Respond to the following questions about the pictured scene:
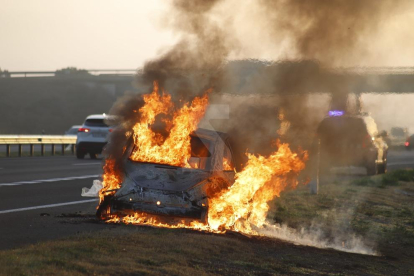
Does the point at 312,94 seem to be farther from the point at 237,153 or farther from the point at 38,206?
the point at 38,206

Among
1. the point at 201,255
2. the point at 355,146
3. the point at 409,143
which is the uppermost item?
the point at 409,143

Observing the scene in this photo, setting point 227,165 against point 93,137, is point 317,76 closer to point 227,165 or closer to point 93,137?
point 227,165

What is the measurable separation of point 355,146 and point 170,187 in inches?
641

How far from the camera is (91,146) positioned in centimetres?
3253

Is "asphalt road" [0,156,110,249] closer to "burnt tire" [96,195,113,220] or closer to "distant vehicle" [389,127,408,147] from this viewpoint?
"burnt tire" [96,195,113,220]

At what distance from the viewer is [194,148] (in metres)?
11.7

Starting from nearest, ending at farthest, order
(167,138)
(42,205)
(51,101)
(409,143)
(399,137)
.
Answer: (167,138) < (42,205) < (399,137) < (409,143) < (51,101)

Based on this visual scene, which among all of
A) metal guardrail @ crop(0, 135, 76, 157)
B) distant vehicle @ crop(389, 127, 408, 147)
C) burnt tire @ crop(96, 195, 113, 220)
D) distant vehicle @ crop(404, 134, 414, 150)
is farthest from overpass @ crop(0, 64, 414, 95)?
distant vehicle @ crop(404, 134, 414, 150)

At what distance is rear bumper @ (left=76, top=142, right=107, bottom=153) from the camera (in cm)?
3234

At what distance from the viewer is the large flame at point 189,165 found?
437 inches

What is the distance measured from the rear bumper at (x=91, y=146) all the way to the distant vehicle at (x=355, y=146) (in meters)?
9.68

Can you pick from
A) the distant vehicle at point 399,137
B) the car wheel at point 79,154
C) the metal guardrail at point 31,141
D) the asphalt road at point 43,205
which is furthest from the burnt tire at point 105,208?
the distant vehicle at point 399,137

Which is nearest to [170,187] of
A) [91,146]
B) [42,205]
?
[42,205]

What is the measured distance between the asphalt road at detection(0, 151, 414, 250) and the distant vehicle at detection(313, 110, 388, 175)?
7434 millimetres
